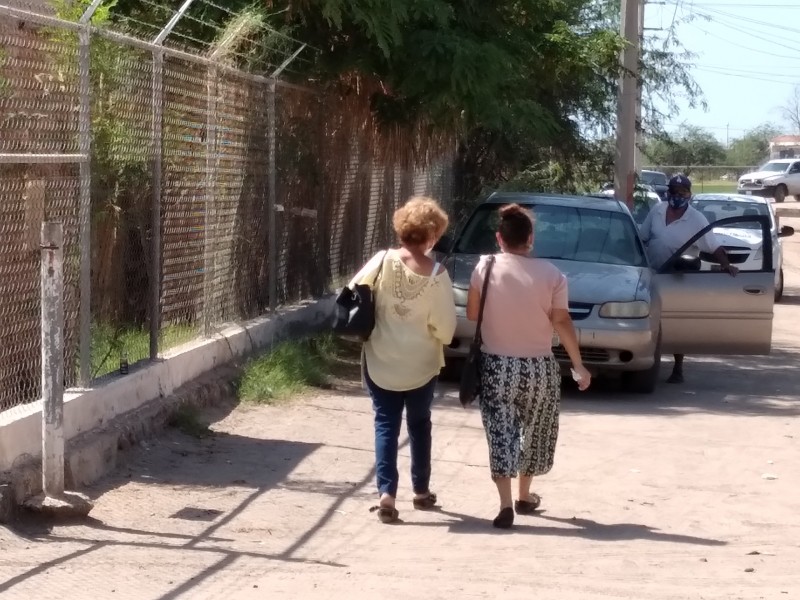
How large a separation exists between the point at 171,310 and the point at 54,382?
2.99 metres

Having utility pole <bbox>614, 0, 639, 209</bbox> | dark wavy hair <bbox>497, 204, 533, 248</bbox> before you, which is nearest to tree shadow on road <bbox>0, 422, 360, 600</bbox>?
dark wavy hair <bbox>497, 204, 533, 248</bbox>

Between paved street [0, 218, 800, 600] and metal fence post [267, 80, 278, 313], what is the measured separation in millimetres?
1935

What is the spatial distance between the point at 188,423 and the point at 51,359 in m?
2.44

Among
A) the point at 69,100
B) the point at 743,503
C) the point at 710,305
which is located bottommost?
the point at 743,503

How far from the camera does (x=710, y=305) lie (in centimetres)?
1177

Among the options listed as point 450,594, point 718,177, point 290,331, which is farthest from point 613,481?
point 718,177

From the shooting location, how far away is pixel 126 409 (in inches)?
323

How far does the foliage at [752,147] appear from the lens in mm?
113625

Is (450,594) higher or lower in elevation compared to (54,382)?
lower

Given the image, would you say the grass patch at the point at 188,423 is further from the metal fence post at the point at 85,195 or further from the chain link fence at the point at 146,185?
the metal fence post at the point at 85,195

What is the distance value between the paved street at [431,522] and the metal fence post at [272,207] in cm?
193

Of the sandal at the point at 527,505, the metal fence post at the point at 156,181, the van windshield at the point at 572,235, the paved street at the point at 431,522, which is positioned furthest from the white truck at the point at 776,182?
the sandal at the point at 527,505

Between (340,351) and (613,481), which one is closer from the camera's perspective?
(613,481)

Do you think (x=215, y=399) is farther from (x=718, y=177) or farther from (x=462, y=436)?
(x=718, y=177)
